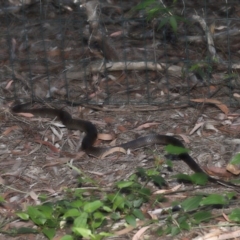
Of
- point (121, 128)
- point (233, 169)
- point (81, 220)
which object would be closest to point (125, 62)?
point (121, 128)

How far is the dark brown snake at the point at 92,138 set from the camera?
18.9 ft

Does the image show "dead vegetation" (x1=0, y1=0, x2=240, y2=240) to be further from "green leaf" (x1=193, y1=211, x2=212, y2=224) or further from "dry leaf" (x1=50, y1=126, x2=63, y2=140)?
"green leaf" (x1=193, y1=211, x2=212, y2=224)

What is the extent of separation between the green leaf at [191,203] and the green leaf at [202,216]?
2.4 inches

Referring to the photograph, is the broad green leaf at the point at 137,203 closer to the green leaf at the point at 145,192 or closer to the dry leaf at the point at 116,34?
the green leaf at the point at 145,192

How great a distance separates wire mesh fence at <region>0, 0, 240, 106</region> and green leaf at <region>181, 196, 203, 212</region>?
2275 mm

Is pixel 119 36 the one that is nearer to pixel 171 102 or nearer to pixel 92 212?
pixel 171 102

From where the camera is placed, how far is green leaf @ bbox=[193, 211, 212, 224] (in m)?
4.68

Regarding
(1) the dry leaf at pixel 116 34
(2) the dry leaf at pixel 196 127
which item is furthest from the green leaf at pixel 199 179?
(1) the dry leaf at pixel 116 34

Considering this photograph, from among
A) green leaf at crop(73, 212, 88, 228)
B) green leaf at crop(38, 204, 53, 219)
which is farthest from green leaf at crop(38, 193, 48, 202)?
green leaf at crop(73, 212, 88, 228)

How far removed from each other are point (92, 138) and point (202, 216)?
1910mm

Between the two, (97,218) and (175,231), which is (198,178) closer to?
(175,231)

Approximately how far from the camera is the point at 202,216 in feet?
15.4

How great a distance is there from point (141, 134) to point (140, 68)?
1058 millimetres

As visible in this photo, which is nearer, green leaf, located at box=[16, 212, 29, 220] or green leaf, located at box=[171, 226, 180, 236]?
green leaf, located at box=[171, 226, 180, 236]
